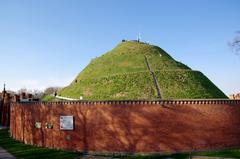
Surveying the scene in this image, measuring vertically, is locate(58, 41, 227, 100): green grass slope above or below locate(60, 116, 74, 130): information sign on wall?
above

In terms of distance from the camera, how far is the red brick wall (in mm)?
18844

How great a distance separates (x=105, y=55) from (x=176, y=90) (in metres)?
Answer: 18.0

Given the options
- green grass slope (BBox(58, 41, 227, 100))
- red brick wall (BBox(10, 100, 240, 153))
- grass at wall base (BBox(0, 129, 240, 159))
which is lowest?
grass at wall base (BBox(0, 129, 240, 159))

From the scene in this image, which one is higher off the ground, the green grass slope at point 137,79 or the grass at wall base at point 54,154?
the green grass slope at point 137,79

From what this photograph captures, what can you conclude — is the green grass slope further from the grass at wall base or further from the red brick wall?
the red brick wall

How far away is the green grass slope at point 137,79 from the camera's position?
3381 cm

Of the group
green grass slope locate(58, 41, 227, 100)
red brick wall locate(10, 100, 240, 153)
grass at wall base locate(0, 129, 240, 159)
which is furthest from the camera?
green grass slope locate(58, 41, 227, 100)

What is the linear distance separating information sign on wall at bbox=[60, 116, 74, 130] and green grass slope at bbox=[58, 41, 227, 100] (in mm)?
12161

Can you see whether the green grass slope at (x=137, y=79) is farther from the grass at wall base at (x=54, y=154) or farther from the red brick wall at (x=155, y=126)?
the red brick wall at (x=155, y=126)

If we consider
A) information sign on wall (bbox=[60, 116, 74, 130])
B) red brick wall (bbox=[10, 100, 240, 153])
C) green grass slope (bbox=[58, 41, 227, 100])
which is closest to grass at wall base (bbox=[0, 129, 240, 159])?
red brick wall (bbox=[10, 100, 240, 153])

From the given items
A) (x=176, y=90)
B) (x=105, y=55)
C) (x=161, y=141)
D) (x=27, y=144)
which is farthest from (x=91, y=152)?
(x=105, y=55)

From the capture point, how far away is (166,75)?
38469 mm

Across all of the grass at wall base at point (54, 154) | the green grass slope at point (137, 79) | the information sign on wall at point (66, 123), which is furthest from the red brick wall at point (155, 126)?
the green grass slope at point (137, 79)

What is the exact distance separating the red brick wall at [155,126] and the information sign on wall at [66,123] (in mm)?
369
